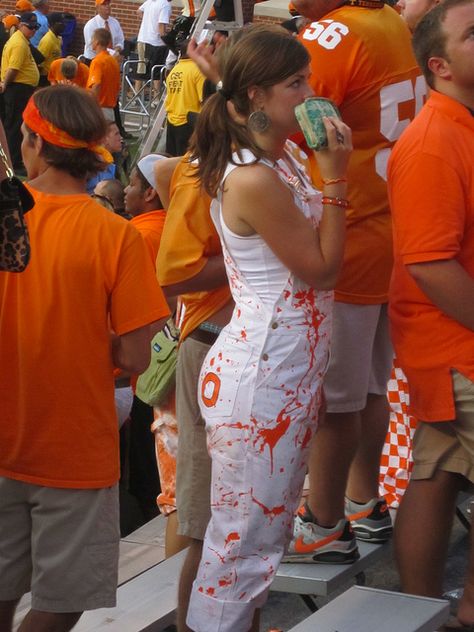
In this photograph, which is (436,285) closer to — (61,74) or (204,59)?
(204,59)

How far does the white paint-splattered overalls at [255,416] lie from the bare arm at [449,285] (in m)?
0.27

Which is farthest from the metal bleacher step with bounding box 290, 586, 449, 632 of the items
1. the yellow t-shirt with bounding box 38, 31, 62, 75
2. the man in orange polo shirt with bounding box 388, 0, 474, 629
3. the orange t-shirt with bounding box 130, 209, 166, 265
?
the yellow t-shirt with bounding box 38, 31, 62, 75

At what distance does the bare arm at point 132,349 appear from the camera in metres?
3.18

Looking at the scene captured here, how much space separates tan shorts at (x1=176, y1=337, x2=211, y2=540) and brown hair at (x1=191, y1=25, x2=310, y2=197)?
2.22 ft

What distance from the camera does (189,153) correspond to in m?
3.38

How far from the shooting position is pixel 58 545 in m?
3.15

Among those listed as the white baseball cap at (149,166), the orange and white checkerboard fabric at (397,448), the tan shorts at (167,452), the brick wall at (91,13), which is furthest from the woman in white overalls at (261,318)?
the brick wall at (91,13)

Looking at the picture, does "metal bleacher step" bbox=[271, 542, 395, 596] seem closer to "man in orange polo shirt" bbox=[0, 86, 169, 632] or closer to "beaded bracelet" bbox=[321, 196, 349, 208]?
"man in orange polo shirt" bbox=[0, 86, 169, 632]

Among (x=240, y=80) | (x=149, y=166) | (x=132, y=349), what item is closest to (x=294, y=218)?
(x=240, y=80)

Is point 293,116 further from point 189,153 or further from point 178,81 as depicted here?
point 178,81

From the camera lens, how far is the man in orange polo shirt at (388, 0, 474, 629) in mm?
3094

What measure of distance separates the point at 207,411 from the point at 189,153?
802mm

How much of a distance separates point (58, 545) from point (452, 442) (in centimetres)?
112

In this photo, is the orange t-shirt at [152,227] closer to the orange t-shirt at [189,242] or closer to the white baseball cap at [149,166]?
the white baseball cap at [149,166]
